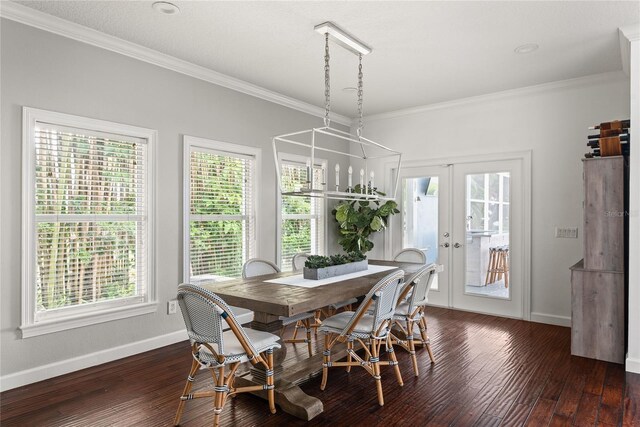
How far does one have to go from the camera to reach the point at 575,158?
15.1ft

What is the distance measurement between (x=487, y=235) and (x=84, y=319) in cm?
453

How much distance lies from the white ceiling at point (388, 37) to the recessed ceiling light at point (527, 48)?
62 millimetres

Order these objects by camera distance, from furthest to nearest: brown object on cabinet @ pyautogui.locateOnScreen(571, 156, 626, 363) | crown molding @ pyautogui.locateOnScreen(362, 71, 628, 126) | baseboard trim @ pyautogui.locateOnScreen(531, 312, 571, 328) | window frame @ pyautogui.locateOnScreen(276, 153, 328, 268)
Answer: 1. window frame @ pyautogui.locateOnScreen(276, 153, 328, 268)
2. baseboard trim @ pyautogui.locateOnScreen(531, 312, 571, 328)
3. crown molding @ pyautogui.locateOnScreen(362, 71, 628, 126)
4. brown object on cabinet @ pyautogui.locateOnScreen(571, 156, 626, 363)

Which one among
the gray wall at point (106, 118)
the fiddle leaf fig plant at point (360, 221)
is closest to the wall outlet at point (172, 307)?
the gray wall at point (106, 118)

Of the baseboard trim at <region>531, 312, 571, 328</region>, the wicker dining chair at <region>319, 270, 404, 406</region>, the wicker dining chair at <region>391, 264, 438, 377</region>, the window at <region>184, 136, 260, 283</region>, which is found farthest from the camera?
the baseboard trim at <region>531, 312, 571, 328</region>

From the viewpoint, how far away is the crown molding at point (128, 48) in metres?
3.02

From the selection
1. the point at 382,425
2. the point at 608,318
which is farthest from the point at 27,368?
the point at 608,318

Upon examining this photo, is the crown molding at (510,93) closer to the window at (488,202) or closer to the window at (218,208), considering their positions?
the window at (488,202)

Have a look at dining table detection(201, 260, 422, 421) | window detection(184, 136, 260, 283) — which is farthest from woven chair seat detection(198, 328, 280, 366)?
window detection(184, 136, 260, 283)

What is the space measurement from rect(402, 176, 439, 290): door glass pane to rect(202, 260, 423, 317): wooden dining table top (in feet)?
8.47

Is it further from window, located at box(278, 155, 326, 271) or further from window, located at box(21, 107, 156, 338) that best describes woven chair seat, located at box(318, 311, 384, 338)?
window, located at box(278, 155, 326, 271)

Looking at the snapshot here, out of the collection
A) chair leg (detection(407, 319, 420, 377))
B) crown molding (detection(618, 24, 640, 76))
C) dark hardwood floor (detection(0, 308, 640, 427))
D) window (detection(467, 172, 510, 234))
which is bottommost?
dark hardwood floor (detection(0, 308, 640, 427))

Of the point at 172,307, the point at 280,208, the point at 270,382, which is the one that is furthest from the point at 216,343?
the point at 280,208

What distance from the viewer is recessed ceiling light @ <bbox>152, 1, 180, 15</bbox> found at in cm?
297
